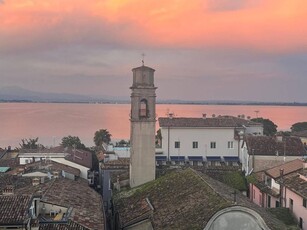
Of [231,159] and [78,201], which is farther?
[231,159]

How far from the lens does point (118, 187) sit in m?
29.5

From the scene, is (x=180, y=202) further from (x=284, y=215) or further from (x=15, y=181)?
(x=15, y=181)

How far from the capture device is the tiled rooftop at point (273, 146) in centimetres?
3691

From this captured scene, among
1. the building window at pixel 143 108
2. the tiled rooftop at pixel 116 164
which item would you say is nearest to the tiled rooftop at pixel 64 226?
the building window at pixel 143 108

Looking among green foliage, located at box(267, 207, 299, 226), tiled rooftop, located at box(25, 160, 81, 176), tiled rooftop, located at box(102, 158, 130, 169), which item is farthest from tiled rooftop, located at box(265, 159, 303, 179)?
tiled rooftop, located at box(25, 160, 81, 176)

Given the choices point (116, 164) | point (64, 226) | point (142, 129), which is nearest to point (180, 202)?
point (64, 226)

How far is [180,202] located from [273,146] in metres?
20.0

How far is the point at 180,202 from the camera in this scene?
2006 cm

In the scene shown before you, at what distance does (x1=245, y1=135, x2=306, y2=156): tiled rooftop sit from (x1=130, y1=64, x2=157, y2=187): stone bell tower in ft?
36.4

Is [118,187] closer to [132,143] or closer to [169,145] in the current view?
[132,143]

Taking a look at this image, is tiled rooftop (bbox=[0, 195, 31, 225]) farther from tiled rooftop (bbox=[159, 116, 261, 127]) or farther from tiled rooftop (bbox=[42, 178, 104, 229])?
tiled rooftop (bbox=[159, 116, 261, 127])

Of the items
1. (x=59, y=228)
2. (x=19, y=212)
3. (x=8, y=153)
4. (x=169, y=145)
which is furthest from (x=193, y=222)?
(x=8, y=153)

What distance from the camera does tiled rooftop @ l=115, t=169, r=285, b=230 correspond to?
17109mm

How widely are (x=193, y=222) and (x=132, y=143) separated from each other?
42.6ft
